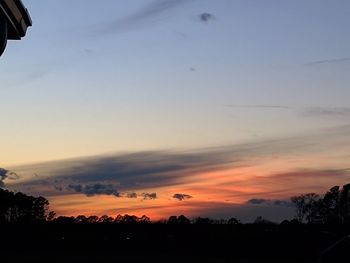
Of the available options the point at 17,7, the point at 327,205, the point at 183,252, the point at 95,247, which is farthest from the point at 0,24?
the point at 327,205

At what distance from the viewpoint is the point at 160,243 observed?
134 feet

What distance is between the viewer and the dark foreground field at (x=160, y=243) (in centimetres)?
3198

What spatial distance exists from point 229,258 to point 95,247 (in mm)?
12707

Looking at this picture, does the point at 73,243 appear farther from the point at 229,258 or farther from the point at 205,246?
the point at 229,258

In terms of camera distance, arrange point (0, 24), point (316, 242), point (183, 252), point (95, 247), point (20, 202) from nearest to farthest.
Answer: point (0, 24) < point (316, 242) < point (183, 252) < point (95, 247) < point (20, 202)

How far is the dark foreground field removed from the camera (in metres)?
32.0

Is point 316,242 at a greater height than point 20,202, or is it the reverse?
point 20,202

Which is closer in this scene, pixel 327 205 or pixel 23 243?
pixel 23 243

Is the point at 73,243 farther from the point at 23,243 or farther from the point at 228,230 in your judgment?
the point at 228,230

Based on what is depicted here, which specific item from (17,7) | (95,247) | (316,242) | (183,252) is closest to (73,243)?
(95,247)

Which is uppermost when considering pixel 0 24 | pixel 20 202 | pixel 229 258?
pixel 20 202

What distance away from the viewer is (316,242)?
3097 centimetres

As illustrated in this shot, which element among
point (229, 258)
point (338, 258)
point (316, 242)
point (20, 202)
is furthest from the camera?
point (20, 202)

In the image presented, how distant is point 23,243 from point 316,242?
20.8 m
